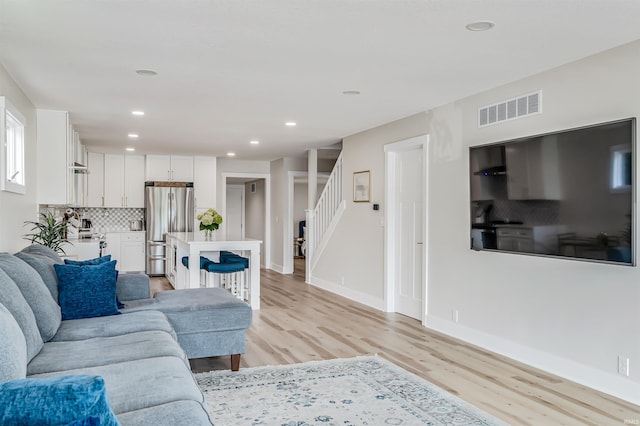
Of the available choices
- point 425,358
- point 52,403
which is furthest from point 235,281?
point 52,403

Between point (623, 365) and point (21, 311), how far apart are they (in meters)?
3.70

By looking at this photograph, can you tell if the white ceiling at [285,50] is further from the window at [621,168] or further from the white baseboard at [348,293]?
the white baseboard at [348,293]

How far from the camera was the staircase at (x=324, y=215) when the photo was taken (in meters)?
7.81

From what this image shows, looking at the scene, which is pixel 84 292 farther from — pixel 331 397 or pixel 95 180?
pixel 95 180

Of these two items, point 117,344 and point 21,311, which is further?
point 117,344

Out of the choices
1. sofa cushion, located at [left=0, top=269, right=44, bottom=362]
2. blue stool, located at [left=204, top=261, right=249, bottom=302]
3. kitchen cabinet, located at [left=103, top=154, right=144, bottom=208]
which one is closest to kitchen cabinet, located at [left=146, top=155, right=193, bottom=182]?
kitchen cabinet, located at [left=103, top=154, right=144, bottom=208]

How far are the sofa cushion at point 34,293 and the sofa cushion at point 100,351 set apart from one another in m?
0.13

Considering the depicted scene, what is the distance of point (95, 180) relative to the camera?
9.52 m

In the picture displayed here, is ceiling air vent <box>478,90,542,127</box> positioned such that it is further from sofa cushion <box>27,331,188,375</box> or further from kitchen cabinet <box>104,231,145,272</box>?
kitchen cabinet <box>104,231,145,272</box>

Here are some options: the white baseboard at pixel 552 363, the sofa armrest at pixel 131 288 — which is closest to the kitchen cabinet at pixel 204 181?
the sofa armrest at pixel 131 288

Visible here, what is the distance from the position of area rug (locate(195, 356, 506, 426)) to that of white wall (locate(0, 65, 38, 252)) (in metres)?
2.07

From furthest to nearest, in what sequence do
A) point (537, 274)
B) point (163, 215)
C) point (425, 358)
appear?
1. point (163, 215)
2. point (425, 358)
3. point (537, 274)

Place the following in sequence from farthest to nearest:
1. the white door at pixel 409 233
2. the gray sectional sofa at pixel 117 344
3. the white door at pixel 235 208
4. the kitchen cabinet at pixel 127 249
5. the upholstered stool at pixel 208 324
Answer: the white door at pixel 235 208 → the kitchen cabinet at pixel 127 249 → the white door at pixel 409 233 → the upholstered stool at pixel 208 324 → the gray sectional sofa at pixel 117 344

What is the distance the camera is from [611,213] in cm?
334
